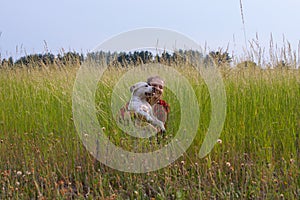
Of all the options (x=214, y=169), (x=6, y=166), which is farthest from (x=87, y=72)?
(x=214, y=169)

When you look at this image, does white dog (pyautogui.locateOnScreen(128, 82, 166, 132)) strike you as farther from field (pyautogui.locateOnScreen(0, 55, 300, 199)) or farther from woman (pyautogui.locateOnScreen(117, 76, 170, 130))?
field (pyautogui.locateOnScreen(0, 55, 300, 199))

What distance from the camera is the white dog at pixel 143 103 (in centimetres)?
274

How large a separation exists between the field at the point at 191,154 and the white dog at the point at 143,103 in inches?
7.1

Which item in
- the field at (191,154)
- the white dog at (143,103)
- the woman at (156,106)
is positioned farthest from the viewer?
the woman at (156,106)

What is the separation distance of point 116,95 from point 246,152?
45.9 inches

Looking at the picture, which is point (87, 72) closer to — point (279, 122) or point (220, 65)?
point (220, 65)

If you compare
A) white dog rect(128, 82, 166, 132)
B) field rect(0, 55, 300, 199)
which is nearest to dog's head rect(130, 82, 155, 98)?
white dog rect(128, 82, 166, 132)

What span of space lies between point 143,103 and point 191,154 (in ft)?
1.64

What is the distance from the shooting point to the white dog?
108 inches

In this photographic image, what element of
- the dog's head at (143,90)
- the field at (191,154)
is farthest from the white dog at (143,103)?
the field at (191,154)

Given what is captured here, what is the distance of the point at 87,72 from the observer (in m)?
4.16

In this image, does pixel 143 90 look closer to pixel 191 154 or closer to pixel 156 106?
pixel 156 106

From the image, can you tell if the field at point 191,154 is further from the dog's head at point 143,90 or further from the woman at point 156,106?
the dog's head at point 143,90

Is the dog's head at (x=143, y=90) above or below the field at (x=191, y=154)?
above
